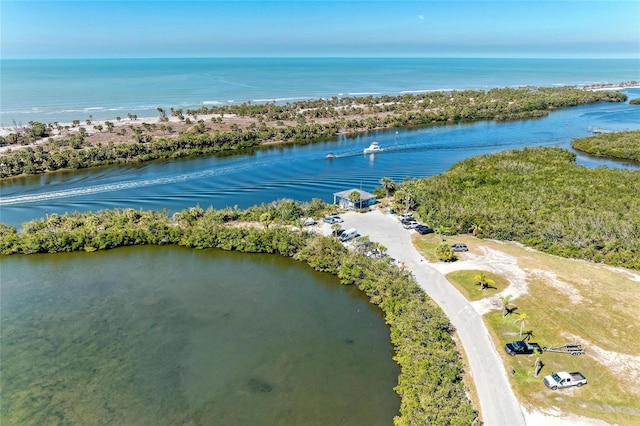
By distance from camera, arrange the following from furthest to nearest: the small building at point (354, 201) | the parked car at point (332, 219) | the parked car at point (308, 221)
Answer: the small building at point (354, 201) → the parked car at point (332, 219) → the parked car at point (308, 221)

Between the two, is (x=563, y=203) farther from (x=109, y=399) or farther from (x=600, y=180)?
(x=109, y=399)

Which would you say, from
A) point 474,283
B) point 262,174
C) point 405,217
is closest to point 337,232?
point 405,217

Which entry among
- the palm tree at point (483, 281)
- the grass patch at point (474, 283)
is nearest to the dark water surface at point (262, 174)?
the grass patch at point (474, 283)

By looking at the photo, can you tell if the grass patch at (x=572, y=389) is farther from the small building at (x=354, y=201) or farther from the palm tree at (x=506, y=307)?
the small building at (x=354, y=201)

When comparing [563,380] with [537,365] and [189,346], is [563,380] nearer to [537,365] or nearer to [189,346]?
[537,365]

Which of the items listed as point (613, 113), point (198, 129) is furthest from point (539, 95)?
point (198, 129)

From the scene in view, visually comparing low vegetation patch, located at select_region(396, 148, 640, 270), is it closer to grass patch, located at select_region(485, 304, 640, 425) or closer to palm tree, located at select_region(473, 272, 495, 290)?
palm tree, located at select_region(473, 272, 495, 290)

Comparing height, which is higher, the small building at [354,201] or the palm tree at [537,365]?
the small building at [354,201]
